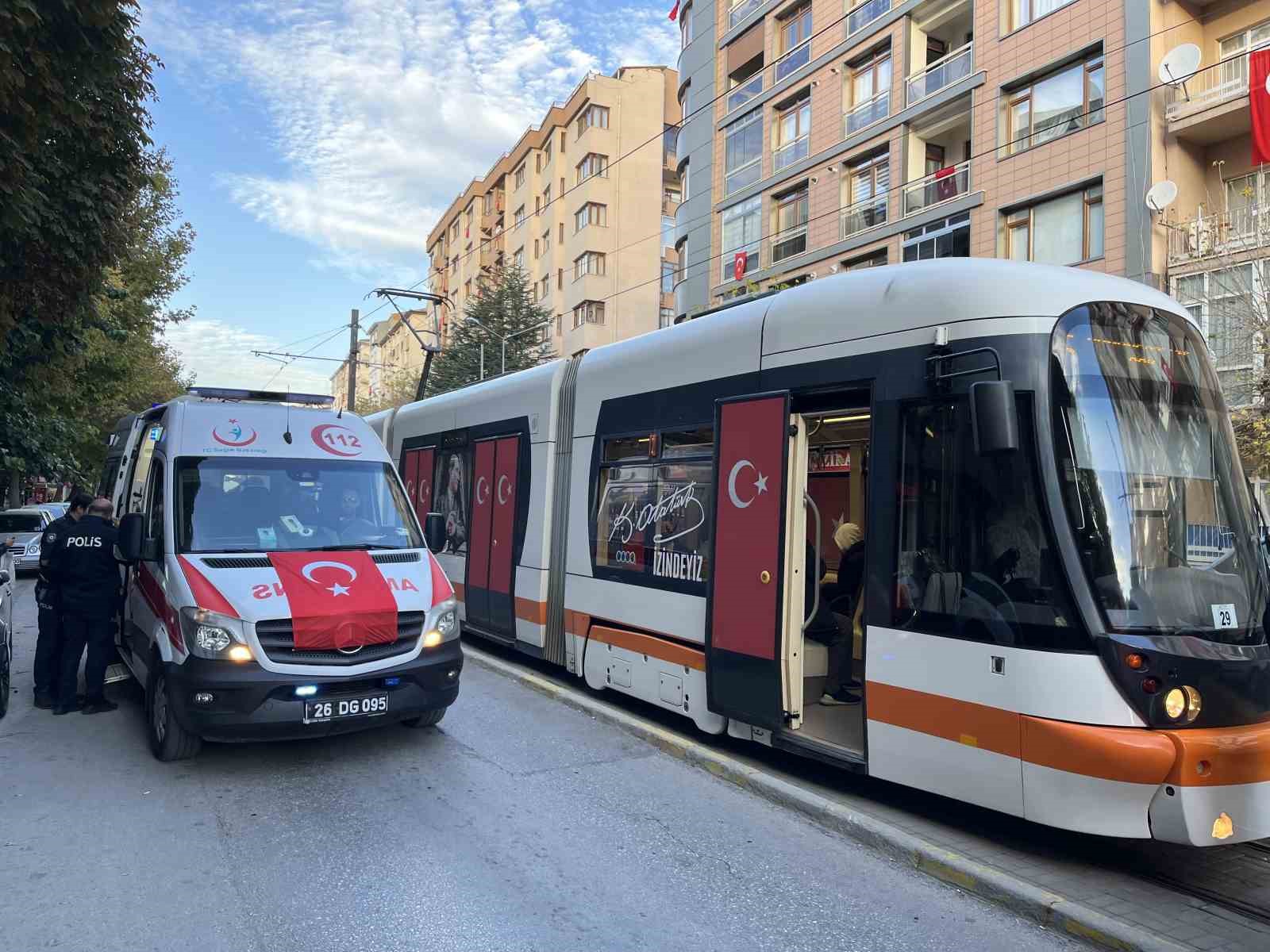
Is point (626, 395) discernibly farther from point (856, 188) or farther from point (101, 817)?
point (856, 188)

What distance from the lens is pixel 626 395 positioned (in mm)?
8203

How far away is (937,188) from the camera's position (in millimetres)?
22531

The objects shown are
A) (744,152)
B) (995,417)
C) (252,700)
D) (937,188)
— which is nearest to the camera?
(995,417)

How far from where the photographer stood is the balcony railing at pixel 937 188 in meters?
21.9

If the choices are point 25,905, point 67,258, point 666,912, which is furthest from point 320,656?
point 67,258

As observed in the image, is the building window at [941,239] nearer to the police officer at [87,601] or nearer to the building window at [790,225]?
the building window at [790,225]

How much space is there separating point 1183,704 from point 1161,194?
15.8 metres

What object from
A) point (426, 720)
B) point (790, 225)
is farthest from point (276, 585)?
point (790, 225)

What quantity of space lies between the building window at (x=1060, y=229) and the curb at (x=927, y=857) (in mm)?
15795

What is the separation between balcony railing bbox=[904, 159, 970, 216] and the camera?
21.9 metres

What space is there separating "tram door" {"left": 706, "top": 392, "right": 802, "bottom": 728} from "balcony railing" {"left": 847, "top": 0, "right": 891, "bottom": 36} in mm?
21704

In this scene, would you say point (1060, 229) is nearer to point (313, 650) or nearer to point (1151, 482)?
point (1151, 482)

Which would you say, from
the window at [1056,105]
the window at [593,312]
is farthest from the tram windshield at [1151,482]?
the window at [593,312]

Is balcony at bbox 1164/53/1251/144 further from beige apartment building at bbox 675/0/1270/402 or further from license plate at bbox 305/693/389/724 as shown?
license plate at bbox 305/693/389/724
